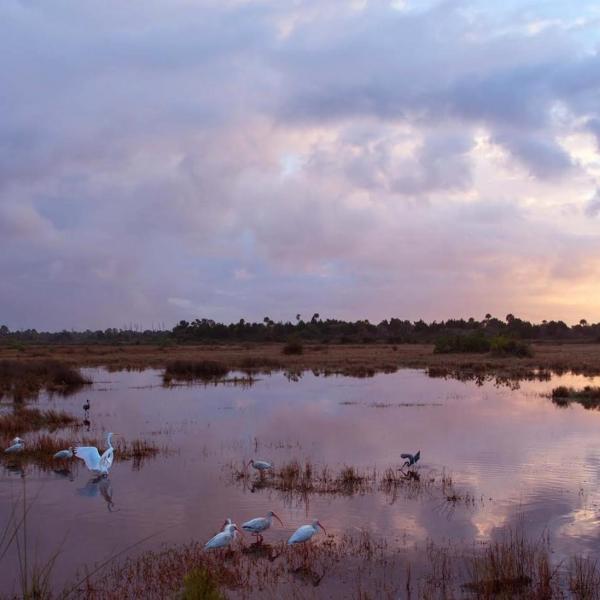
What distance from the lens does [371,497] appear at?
437 inches

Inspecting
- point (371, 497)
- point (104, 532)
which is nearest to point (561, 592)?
point (371, 497)

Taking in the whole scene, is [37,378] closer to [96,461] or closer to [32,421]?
[32,421]

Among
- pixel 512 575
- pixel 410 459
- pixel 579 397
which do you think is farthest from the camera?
pixel 579 397

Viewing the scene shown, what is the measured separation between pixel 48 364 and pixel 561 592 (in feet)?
102

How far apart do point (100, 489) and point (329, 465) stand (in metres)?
4.57

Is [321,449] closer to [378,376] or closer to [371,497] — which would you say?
[371,497]

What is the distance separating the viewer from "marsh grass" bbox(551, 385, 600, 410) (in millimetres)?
23931

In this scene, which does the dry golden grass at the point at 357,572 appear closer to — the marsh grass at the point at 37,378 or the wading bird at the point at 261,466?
the wading bird at the point at 261,466

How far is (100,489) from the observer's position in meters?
11.9

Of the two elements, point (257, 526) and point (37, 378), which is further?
point (37, 378)

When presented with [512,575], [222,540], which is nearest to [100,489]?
[222,540]

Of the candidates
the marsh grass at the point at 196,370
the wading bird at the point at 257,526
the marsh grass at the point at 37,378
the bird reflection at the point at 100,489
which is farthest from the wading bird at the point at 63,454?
the marsh grass at the point at 196,370

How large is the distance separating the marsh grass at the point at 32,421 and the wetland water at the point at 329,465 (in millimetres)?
870

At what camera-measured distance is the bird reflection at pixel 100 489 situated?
36.7 feet
